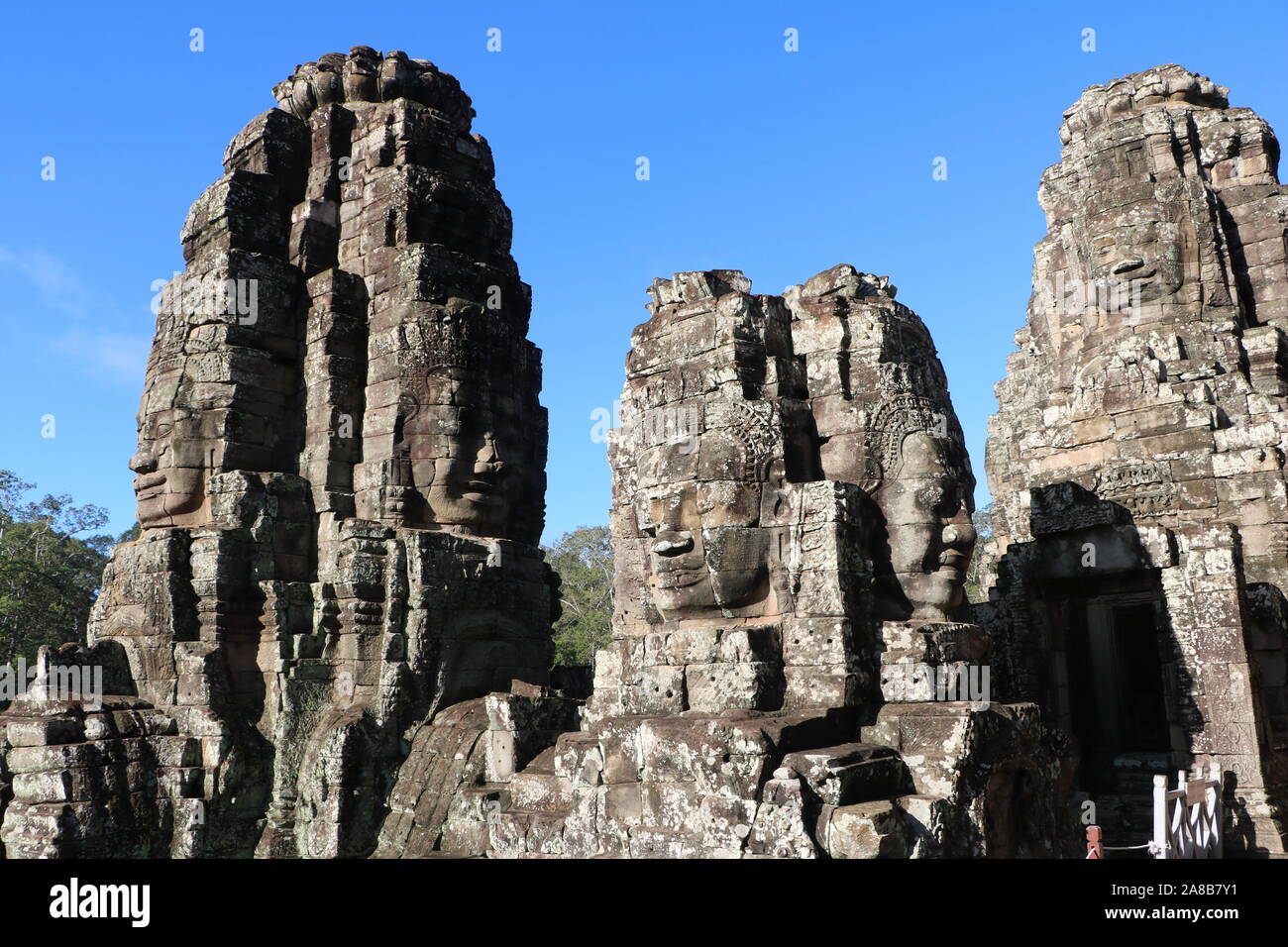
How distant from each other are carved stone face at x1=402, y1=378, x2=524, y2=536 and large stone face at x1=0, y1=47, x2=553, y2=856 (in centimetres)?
2

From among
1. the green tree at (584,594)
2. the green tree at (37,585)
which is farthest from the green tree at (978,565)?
the green tree at (37,585)

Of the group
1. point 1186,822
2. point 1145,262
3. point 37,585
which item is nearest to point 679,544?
point 1186,822

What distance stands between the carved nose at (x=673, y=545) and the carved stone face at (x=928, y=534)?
1.41 metres

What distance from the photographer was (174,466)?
37.1ft

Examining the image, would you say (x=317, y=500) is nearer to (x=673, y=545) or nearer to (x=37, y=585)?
(x=673, y=545)

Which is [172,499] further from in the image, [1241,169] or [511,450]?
[1241,169]

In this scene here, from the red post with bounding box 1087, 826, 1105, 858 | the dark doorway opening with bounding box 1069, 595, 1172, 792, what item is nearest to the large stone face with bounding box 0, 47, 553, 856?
the dark doorway opening with bounding box 1069, 595, 1172, 792

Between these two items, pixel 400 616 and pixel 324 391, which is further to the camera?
pixel 324 391

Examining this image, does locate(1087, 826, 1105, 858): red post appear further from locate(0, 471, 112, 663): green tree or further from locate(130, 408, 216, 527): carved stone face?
locate(0, 471, 112, 663): green tree

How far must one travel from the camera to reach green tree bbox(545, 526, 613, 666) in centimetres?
2973
